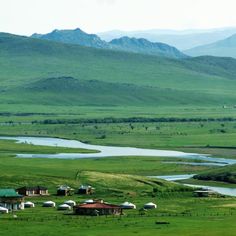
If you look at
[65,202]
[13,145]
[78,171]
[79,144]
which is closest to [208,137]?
[79,144]

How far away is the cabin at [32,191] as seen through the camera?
86.8 m

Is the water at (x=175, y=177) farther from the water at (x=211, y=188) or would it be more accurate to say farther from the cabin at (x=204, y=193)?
the cabin at (x=204, y=193)

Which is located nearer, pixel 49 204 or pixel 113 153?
pixel 49 204

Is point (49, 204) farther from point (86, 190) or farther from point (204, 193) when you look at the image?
point (204, 193)

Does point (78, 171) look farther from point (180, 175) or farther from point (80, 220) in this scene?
point (80, 220)

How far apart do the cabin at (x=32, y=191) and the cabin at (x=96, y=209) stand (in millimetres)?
12351

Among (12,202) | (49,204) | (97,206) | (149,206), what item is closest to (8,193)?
(12,202)

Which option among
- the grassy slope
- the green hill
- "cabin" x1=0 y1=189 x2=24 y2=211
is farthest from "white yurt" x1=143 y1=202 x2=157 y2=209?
the green hill

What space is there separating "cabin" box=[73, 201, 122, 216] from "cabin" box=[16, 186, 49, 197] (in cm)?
1235

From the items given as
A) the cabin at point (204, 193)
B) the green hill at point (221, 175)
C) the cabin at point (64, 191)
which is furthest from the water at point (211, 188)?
the cabin at point (64, 191)

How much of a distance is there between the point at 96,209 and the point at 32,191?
14246 millimetres

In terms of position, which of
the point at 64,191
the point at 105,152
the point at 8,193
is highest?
the point at 8,193

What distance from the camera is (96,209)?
74.4 m

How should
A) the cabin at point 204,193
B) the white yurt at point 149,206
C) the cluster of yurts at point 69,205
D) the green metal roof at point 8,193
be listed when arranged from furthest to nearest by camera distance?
the cabin at point 204,193 → the green metal roof at point 8,193 → the white yurt at point 149,206 → the cluster of yurts at point 69,205
